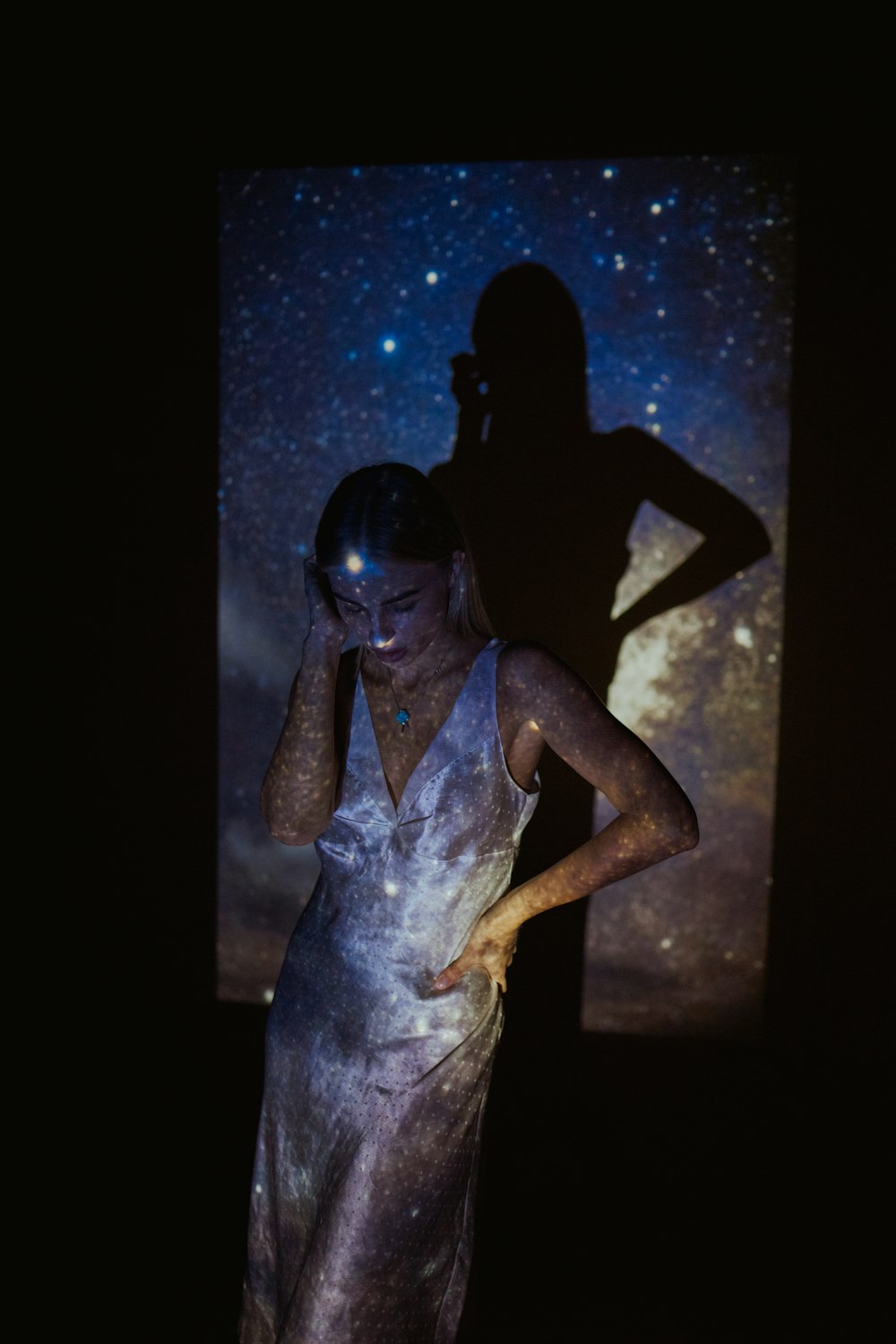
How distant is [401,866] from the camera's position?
5.16ft

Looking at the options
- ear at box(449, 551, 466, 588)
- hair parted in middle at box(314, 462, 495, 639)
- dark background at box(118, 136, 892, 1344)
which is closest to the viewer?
hair parted in middle at box(314, 462, 495, 639)

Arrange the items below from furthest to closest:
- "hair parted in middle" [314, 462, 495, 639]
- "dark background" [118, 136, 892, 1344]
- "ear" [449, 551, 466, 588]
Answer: "dark background" [118, 136, 892, 1344] → "ear" [449, 551, 466, 588] → "hair parted in middle" [314, 462, 495, 639]

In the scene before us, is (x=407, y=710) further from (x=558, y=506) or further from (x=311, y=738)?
(x=558, y=506)

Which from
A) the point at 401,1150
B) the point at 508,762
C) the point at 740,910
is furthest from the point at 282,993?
the point at 740,910

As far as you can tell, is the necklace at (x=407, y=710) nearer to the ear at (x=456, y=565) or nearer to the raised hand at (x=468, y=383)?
the ear at (x=456, y=565)

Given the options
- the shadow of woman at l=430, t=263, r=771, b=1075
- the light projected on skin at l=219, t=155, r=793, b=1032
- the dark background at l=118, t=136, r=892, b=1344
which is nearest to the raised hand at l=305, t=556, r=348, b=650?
the shadow of woman at l=430, t=263, r=771, b=1075

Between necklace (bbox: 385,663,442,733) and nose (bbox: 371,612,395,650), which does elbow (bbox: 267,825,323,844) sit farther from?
nose (bbox: 371,612,395,650)

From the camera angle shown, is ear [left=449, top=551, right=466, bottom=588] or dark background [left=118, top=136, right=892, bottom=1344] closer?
ear [left=449, top=551, right=466, bottom=588]

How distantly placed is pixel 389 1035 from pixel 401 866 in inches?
11.0

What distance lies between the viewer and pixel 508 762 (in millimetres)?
1602

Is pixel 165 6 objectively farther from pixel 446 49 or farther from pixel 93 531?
pixel 93 531

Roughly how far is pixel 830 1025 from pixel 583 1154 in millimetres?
765

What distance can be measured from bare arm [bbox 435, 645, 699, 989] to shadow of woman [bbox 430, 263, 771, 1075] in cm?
81

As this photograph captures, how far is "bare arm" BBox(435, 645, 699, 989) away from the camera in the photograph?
58.4 inches
